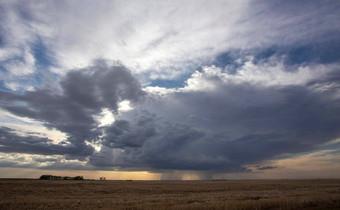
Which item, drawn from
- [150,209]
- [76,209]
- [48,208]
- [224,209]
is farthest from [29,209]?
[224,209]

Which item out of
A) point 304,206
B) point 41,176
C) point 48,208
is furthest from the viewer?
point 41,176

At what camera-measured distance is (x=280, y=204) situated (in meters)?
25.8

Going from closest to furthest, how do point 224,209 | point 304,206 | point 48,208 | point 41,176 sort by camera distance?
1. point 224,209
2. point 304,206
3. point 48,208
4. point 41,176

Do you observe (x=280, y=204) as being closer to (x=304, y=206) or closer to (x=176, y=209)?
(x=304, y=206)

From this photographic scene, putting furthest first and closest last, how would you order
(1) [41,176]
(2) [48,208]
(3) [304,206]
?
(1) [41,176] → (2) [48,208] → (3) [304,206]

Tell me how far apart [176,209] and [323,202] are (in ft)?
62.9

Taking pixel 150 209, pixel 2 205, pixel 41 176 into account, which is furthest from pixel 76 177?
pixel 150 209

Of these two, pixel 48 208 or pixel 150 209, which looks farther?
pixel 48 208

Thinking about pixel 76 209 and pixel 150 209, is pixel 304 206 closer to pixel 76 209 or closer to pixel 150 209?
pixel 150 209

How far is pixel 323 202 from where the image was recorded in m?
27.7

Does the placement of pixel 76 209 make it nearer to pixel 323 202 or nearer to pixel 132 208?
pixel 132 208

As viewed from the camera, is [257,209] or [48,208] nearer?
[257,209]

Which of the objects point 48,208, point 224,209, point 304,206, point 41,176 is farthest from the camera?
point 41,176

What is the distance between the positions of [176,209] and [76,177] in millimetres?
190246
